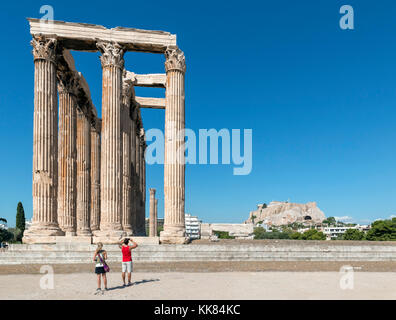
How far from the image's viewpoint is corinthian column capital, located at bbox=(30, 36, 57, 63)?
2372cm

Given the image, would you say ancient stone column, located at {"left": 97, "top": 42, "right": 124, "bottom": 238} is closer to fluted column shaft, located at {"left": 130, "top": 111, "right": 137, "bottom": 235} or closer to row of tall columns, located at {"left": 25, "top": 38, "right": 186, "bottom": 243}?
row of tall columns, located at {"left": 25, "top": 38, "right": 186, "bottom": 243}

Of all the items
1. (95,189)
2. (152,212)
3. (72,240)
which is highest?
(95,189)

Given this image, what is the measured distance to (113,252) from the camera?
66.6ft

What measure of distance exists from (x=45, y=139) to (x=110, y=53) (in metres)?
7.58

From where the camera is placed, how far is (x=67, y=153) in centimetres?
2894

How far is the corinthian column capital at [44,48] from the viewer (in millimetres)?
23719

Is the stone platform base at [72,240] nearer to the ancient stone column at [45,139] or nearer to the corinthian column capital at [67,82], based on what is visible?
the ancient stone column at [45,139]

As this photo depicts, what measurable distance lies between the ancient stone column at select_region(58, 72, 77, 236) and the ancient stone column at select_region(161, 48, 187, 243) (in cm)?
898

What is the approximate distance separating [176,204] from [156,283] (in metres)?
12.0

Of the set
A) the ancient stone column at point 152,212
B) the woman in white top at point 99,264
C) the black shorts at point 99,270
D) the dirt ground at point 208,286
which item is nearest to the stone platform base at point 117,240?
the dirt ground at point 208,286

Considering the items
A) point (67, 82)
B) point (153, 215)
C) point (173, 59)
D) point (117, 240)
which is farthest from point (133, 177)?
point (153, 215)

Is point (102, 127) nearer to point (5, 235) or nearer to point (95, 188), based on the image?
point (95, 188)
